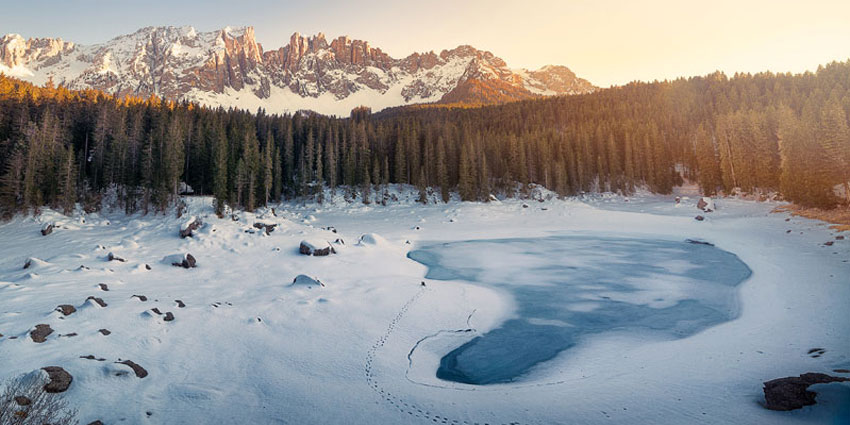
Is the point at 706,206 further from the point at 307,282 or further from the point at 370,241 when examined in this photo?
the point at 307,282

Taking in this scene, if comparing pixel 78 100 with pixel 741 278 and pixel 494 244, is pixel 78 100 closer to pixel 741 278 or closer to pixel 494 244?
pixel 494 244

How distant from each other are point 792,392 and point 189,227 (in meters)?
32.6

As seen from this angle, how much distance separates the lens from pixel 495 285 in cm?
1866

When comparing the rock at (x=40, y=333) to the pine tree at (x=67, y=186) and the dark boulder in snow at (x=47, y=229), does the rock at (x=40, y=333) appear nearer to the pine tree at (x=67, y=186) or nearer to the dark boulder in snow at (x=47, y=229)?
the dark boulder in snow at (x=47, y=229)

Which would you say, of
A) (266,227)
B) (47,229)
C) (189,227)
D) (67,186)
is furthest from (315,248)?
(67,186)

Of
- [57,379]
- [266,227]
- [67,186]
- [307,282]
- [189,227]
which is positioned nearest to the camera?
[57,379]

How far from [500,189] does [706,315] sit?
7021 centimetres

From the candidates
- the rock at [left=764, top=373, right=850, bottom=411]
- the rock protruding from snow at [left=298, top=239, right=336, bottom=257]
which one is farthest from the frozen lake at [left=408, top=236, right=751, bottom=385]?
the rock protruding from snow at [left=298, top=239, right=336, bottom=257]

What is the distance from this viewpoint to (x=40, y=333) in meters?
8.72

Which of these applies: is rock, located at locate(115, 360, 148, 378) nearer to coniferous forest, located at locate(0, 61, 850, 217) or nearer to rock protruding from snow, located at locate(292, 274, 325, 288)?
rock protruding from snow, located at locate(292, 274, 325, 288)

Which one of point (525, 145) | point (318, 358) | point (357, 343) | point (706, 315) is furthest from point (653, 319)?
point (525, 145)

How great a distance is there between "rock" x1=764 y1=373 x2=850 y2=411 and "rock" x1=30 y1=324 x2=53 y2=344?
1594 cm

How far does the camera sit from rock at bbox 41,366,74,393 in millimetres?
6172

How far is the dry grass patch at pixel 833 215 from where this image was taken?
25.5 m
